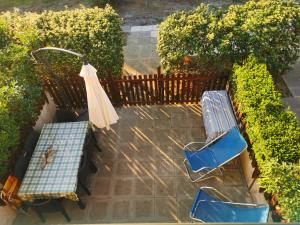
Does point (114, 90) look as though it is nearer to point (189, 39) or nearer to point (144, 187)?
point (189, 39)

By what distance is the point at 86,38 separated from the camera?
24.5 ft

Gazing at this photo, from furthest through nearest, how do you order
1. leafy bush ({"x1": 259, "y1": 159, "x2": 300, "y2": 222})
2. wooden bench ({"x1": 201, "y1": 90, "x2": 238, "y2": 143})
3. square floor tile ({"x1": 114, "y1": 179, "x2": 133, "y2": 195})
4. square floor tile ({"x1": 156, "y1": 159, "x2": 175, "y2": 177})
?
square floor tile ({"x1": 156, "y1": 159, "x2": 175, "y2": 177}), wooden bench ({"x1": 201, "y1": 90, "x2": 238, "y2": 143}), square floor tile ({"x1": 114, "y1": 179, "x2": 133, "y2": 195}), leafy bush ({"x1": 259, "y1": 159, "x2": 300, "y2": 222})

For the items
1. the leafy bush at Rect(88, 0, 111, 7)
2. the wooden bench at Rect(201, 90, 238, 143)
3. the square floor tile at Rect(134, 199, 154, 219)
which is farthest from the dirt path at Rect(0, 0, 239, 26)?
the square floor tile at Rect(134, 199, 154, 219)

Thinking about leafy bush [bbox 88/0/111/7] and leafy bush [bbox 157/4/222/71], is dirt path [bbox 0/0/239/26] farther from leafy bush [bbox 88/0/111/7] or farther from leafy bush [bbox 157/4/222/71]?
leafy bush [bbox 157/4/222/71]

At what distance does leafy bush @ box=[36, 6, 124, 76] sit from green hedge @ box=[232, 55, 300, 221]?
Answer: 313 cm

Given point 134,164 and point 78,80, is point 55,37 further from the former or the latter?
point 134,164

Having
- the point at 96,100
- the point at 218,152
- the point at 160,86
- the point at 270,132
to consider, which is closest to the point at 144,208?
the point at 218,152

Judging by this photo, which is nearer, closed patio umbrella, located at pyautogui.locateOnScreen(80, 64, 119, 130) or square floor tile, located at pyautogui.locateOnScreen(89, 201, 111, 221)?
closed patio umbrella, located at pyautogui.locateOnScreen(80, 64, 119, 130)

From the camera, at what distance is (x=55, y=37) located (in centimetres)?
759

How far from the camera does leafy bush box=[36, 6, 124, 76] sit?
24.4 ft

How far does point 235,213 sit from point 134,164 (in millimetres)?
2636

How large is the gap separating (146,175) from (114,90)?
2494mm

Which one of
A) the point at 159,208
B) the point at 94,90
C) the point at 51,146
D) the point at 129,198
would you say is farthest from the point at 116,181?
the point at 94,90

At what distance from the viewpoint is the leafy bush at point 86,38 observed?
744 cm
